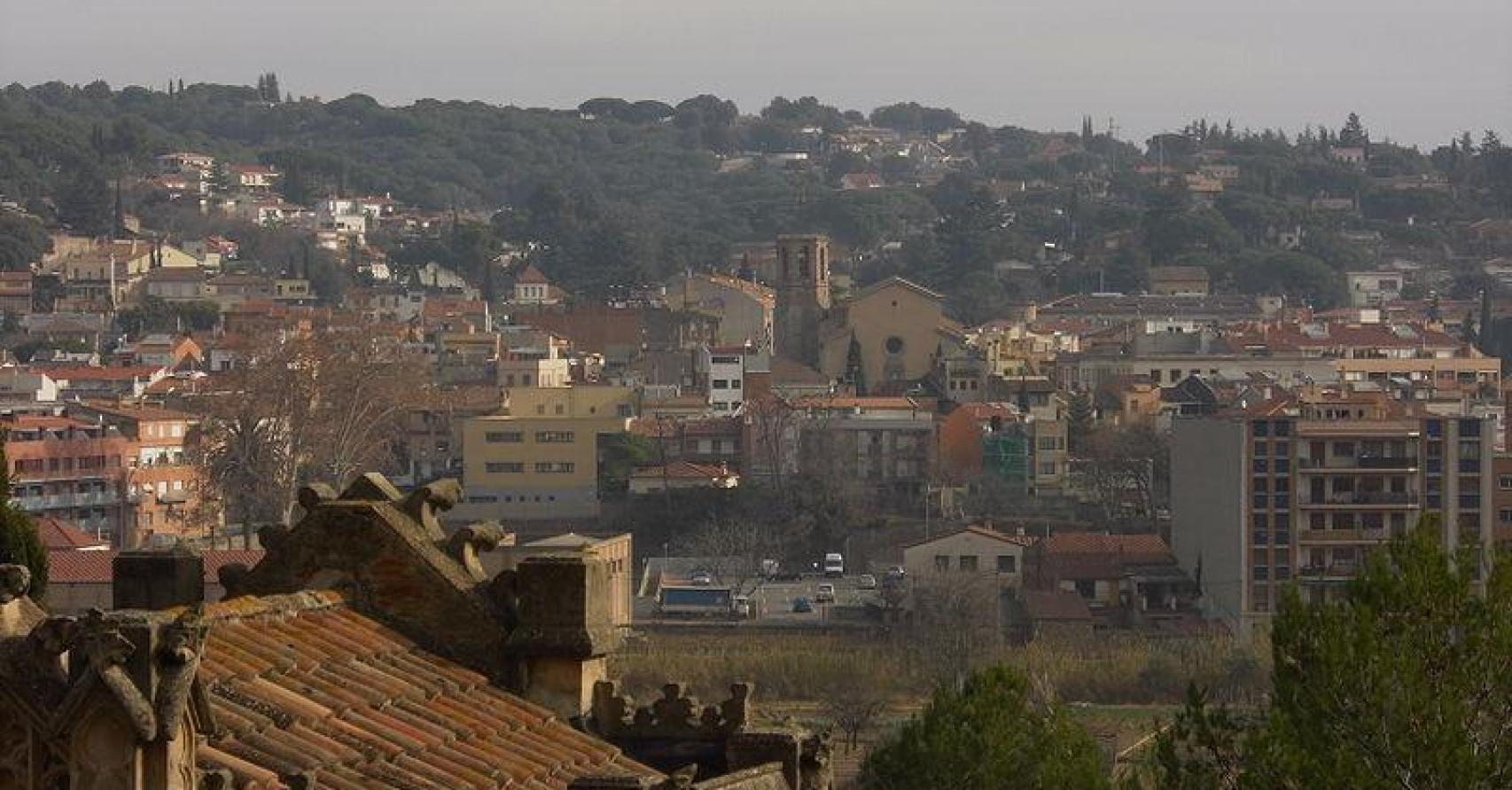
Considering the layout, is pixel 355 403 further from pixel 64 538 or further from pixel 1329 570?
pixel 64 538

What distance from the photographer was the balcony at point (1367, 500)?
79.4 meters

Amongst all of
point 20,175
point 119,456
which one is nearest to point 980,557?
point 119,456

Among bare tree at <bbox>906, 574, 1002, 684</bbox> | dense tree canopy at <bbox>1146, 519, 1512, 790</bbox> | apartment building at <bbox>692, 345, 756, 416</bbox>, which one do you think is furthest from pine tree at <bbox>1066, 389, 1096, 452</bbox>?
dense tree canopy at <bbox>1146, 519, 1512, 790</bbox>

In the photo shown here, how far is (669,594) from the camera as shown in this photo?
2970 inches

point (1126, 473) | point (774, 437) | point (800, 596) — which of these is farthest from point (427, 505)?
point (774, 437)

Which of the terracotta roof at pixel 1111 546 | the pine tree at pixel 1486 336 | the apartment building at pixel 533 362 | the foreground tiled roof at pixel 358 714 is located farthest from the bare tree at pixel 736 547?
the foreground tiled roof at pixel 358 714

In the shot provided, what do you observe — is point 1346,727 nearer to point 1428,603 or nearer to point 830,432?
point 1428,603

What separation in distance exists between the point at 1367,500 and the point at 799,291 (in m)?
64.6

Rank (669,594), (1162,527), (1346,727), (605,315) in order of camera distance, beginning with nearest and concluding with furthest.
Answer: (1346,727) → (669,594) → (1162,527) → (605,315)

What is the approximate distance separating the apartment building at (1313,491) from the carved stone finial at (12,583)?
69.0 m

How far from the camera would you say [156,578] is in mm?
11773

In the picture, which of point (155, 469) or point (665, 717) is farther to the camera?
point (155, 469)

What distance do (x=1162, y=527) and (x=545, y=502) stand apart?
13.0 m

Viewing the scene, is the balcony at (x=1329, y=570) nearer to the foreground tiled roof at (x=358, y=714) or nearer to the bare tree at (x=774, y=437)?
the bare tree at (x=774, y=437)
